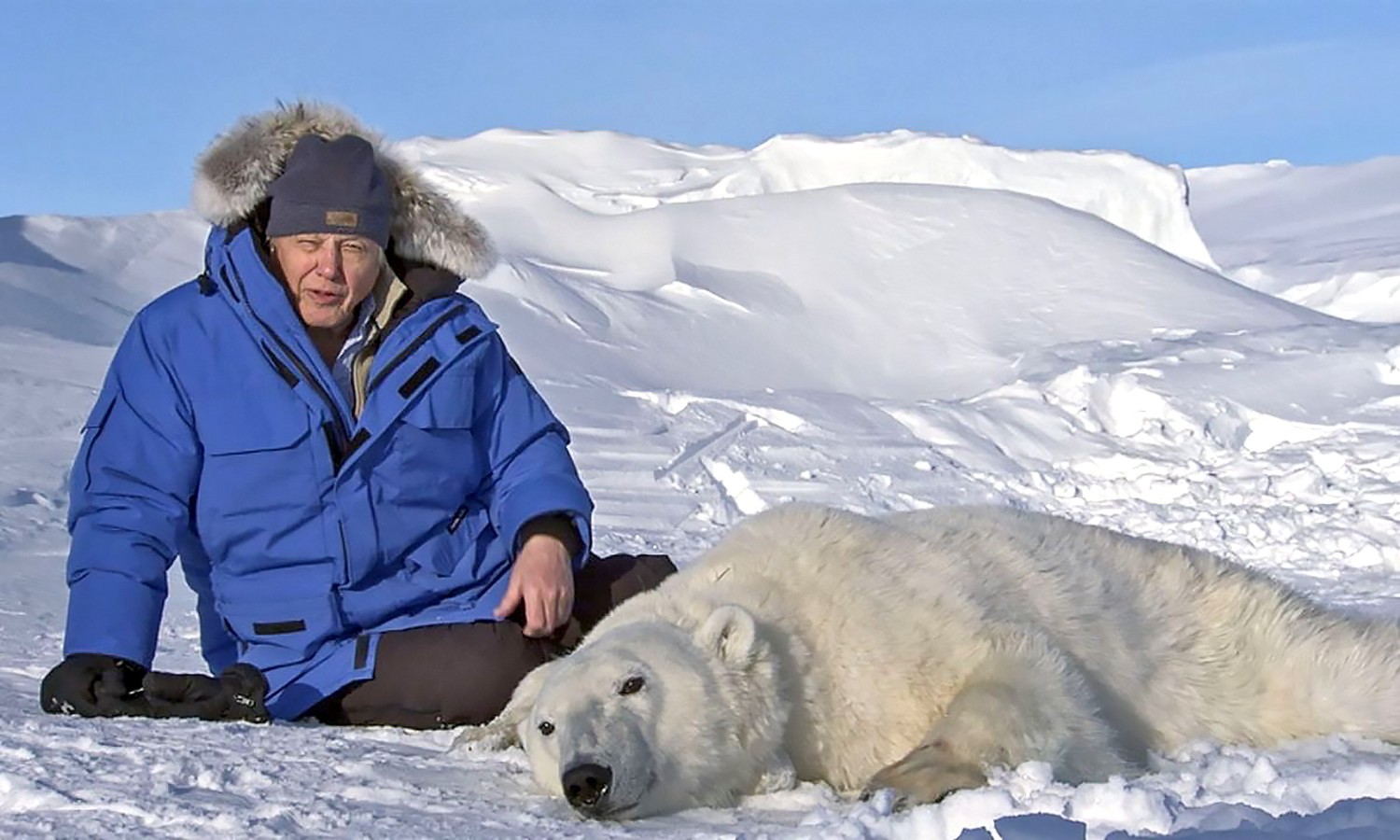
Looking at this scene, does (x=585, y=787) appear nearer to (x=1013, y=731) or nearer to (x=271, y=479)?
(x=1013, y=731)

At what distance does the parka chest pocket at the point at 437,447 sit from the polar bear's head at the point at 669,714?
97 cm

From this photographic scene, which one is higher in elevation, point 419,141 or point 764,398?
point 419,141

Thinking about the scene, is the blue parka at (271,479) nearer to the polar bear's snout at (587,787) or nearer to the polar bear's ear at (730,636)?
the polar bear's ear at (730,636)

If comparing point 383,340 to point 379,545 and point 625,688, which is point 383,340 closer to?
point 379,545

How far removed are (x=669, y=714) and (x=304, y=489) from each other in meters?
1.26

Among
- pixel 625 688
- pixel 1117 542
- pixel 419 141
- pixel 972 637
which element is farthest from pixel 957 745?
pixel 419 141

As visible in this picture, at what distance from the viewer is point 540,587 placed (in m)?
3.77

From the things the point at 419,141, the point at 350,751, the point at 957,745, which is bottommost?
the point at 350,751

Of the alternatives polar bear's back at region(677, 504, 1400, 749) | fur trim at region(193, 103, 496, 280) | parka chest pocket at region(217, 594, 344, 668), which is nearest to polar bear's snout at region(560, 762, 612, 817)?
polar bear's back at region(677, 504, 1400, 749)

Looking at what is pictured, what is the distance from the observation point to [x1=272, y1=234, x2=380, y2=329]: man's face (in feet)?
12.2

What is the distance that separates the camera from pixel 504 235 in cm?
1811

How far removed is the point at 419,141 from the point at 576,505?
2253 centimetres

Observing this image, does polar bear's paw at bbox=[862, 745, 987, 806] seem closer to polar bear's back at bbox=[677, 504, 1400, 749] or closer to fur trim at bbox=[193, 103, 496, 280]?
polar bear's back at bbox=[677, 504, 1400, 749]

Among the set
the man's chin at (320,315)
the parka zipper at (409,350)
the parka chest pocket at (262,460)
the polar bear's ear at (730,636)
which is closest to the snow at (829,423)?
the polar bear's ear at (730,636)
